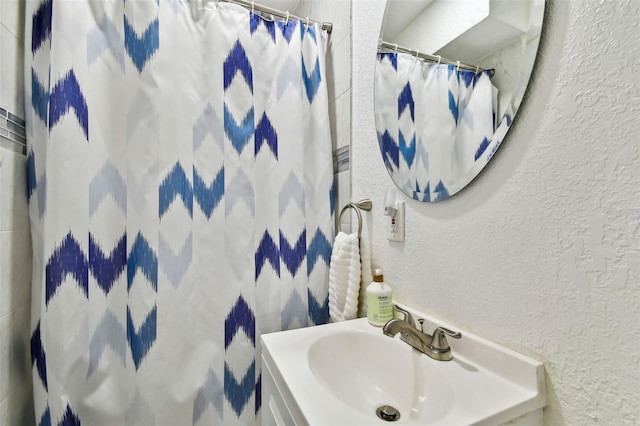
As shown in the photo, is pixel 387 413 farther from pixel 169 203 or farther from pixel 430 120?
pixel 169 203

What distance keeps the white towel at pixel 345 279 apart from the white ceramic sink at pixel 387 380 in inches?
4.5

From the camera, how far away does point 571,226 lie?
48cm

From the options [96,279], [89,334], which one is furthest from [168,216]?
[89,334]

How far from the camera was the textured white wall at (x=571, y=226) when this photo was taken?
0.42 metres

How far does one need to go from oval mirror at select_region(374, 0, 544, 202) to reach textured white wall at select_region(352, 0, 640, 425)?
4cm

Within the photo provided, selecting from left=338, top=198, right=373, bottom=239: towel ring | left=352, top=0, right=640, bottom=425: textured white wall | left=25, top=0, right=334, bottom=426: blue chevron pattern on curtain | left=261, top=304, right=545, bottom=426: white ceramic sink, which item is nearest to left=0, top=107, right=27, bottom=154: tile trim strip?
left=25, top=0, right=334, bottom=426: blue chevron pattern on curtain

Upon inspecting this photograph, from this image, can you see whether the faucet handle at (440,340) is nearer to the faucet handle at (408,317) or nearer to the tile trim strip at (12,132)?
the faucet handle at (408,317)

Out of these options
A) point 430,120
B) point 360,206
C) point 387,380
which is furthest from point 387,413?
point 430,120

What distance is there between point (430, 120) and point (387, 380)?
0.70 metres

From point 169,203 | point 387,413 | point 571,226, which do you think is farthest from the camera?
point 169,203

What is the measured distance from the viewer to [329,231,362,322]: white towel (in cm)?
101

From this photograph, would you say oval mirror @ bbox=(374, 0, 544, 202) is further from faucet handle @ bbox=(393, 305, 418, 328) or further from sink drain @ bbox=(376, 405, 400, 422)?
sink drain @ bbox=(376, 405, 400, 422)

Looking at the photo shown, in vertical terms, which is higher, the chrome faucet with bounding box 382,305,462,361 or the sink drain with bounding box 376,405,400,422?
the chrome faucet with bounding box 382,305,462,361

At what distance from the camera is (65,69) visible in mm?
861
